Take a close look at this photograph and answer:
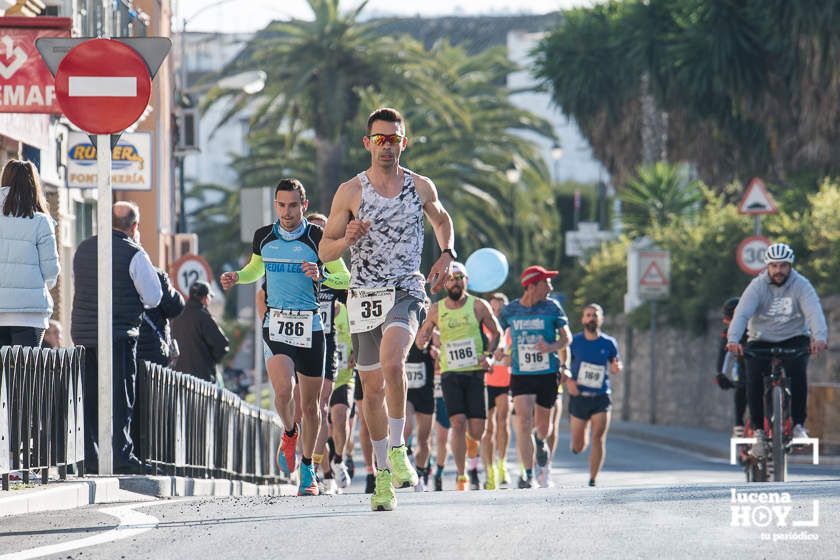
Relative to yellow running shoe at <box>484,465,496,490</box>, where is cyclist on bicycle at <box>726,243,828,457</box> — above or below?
above

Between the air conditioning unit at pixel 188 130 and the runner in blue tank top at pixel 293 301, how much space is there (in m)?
27.8

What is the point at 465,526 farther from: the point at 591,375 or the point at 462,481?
the point at 591,375

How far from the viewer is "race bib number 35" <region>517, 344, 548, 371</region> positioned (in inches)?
712

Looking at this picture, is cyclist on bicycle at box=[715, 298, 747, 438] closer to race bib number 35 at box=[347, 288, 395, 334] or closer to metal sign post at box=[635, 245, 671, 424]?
race bib number 35 at box=[347, 288, 395, 334]

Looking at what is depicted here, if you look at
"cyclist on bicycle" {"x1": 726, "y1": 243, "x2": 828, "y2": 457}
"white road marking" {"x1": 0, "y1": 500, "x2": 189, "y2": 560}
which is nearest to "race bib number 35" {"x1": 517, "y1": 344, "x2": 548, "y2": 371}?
"cyclist on bicycle" {"x1": 726, "y1": 243, "x2": 828, "y2": 457}

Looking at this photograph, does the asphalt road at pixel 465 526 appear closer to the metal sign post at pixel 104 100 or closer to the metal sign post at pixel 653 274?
the metal sign post at pixel 104 100

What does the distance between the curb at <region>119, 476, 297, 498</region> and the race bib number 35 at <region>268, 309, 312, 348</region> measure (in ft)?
4.05

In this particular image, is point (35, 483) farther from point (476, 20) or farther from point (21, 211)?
point (476, 20)

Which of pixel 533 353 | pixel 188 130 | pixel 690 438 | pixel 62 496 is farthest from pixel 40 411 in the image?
pixel 188 130

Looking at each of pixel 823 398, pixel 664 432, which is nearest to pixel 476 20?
pixel 664 432

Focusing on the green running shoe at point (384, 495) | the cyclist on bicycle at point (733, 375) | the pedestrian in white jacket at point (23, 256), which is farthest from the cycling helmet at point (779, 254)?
the green running shoe at point (384, 495)

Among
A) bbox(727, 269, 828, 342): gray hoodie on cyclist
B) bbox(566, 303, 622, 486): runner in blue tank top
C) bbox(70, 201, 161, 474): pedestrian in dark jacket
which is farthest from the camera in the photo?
bbox(566, 303, 622, 486): runner in blue tank top

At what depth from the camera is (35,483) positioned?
11891 millimetres

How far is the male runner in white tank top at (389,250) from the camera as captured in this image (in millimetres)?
10594
